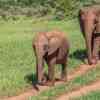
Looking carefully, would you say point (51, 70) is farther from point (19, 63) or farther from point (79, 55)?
point (79, 55)

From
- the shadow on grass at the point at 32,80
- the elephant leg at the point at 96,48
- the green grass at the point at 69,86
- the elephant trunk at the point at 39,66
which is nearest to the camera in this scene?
the green grass at the point at 69,86

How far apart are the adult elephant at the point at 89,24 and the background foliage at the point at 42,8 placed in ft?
74.1

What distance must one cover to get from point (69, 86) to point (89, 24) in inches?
149

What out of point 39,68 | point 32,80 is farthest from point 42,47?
point 32,80

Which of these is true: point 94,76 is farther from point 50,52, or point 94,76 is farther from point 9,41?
point 9,41

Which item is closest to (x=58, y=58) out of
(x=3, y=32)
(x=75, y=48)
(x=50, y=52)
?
(x=50, y=52)

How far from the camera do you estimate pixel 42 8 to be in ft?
149

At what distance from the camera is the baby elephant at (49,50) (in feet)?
41.9

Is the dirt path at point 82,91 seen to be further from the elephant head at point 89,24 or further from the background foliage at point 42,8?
the background foliage at point 42,8

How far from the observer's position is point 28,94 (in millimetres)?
13203

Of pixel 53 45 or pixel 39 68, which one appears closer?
pixel 39 68

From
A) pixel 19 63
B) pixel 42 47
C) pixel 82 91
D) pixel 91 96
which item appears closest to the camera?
pixel 91 96

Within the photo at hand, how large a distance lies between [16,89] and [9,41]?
10.4m

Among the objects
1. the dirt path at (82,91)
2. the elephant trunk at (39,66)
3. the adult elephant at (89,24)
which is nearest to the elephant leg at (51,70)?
the elephant trunk at (39,66)
